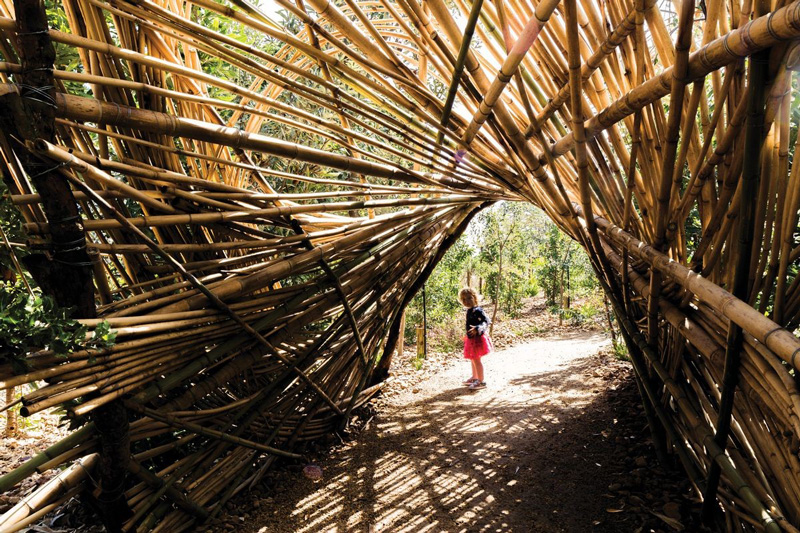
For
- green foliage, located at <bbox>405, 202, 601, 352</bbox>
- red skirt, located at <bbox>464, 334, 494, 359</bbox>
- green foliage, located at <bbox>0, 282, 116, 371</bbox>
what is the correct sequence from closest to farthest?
1. green foliage, located at <bbox>0, 282, 116, 371</bbox>
2. red skirt, located at <bbox>464, 334, 494, 359</bbox>
3. green foliage, located at <bbox>405, 202, 601, 352</bbox>

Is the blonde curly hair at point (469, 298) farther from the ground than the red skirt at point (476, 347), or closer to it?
farther from the ground

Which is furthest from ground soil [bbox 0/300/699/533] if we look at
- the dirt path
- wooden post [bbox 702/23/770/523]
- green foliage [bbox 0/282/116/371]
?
green foliage [bbox 0/282/116/371]

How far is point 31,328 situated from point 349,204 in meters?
1.10

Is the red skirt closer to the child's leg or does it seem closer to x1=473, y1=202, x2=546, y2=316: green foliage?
the child's leg

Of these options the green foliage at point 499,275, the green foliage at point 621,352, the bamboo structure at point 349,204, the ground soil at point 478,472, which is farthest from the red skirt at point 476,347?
the green foliage at point 499,275

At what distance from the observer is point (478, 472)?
2205mm

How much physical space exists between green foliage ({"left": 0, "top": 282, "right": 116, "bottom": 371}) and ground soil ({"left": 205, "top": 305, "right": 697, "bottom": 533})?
1.19 metres

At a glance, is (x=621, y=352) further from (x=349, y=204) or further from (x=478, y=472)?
(x=349, y=204)

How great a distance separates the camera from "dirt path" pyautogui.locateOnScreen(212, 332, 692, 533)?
5.98 ft

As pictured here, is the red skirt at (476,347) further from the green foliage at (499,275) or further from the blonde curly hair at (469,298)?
the green foliage at (499,275)

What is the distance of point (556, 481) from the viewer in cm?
201

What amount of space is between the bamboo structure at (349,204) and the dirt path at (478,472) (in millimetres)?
298

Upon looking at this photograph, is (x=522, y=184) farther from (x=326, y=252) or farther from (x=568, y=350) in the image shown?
(x=568, y=350)

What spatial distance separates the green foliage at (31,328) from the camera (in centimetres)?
85
